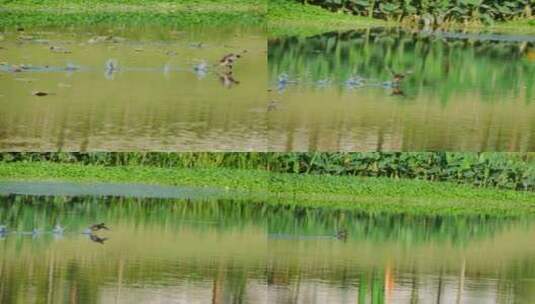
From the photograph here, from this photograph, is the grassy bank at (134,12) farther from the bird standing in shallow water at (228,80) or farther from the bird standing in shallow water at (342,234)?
the bird standing in shallow water at (342,234)

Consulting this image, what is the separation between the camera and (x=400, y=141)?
514 centimetres

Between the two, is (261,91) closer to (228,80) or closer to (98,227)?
(228,80)

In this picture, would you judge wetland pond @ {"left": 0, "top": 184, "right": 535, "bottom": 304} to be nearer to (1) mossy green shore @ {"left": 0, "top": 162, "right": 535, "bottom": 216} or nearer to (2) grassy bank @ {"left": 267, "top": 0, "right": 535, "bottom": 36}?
(1) mossy green shore @ {"left": 0, "top": 162, "right": 535, "bottom": 216}

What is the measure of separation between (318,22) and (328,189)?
529 millimetres

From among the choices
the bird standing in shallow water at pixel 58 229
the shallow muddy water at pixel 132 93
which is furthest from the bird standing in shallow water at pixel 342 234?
the bird standing in shallow water at pixel 58 229

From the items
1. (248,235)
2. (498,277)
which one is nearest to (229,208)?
(248,235)

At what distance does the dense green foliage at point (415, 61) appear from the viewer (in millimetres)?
5125

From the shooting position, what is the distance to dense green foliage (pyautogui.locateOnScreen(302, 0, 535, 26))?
17.0ft

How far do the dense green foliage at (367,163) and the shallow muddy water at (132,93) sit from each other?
0.15 ft

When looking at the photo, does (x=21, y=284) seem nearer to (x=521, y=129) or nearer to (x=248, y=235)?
(x=248, y=235)

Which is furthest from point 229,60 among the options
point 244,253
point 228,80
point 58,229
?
point 58,229

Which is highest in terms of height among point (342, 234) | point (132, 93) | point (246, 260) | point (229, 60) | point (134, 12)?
point (134, 12)

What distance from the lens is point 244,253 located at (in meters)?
4.96

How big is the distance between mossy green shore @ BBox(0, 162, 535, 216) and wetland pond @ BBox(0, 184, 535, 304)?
0.15 ft
